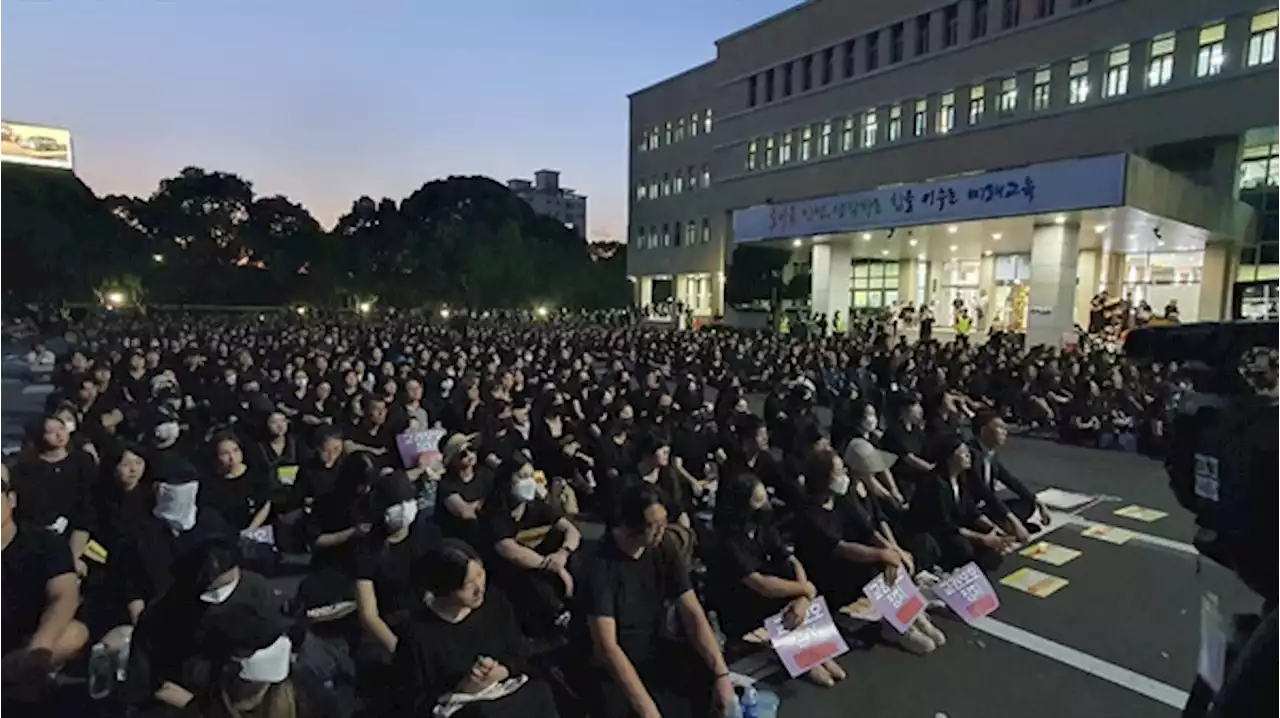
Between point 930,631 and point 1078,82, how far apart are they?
103 ft

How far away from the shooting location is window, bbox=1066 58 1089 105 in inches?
1153

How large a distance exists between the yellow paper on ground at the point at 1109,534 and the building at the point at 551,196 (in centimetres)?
14643

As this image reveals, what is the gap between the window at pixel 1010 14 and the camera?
3144 centimetres

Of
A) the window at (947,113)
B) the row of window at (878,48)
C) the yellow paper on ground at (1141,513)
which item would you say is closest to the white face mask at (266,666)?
the yellow paper on ground at (1141,513)

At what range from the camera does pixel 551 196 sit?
508 ft

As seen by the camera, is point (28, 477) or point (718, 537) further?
point (28, 477)

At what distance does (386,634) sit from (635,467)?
324cm

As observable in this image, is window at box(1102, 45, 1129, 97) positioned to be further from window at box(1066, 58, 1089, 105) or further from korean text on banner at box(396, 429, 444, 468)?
korean text on banner at box(396, 429, 444, 468)

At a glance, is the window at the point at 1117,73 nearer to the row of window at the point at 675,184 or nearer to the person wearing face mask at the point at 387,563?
the row of window at the point at 675,184

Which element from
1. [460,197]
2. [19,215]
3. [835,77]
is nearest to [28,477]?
[19,215]

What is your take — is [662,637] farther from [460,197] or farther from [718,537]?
[460,197]

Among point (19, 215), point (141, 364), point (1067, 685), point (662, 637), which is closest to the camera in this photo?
point (662, 637)

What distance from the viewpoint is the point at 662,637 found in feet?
11.8

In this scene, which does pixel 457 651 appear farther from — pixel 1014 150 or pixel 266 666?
pixel 1014 150
